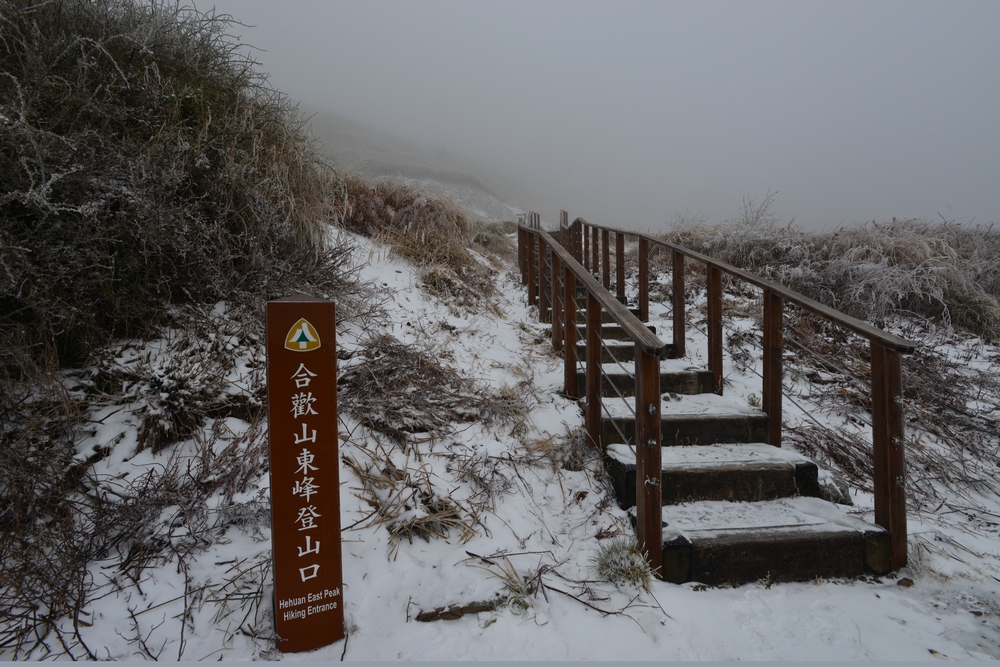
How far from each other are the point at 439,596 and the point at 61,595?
4.79ft

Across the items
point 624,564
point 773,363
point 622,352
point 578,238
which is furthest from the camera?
point 578,238

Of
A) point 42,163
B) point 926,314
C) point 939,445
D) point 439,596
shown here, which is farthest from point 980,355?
point 42,163

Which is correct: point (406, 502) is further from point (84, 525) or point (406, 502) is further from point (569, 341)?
point (569, 341)

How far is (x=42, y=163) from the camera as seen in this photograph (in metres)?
2.27

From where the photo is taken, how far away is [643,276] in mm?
5066

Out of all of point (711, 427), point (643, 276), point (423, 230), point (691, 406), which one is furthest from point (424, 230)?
point (711, 427)

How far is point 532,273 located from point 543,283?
802 millimetres

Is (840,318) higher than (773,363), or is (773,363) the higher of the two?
(840,318)

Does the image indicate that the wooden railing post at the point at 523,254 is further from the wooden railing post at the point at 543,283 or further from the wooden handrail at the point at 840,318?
the wooden handrail at the point at 840,318

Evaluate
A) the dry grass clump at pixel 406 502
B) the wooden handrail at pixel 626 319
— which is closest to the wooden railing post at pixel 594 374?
the wooden handrail at pixel 626 319

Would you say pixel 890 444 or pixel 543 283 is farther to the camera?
pixel 543 283

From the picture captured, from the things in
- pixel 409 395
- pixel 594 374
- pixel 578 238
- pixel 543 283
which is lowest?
pixel 409 395

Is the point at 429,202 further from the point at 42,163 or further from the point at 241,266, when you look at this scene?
the point at 42,163

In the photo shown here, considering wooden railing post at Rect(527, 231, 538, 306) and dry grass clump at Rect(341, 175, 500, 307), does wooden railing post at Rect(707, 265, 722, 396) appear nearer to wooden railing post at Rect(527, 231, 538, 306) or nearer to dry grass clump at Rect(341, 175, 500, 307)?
dry grass clump at Rect(341, 175, 500, 307)
